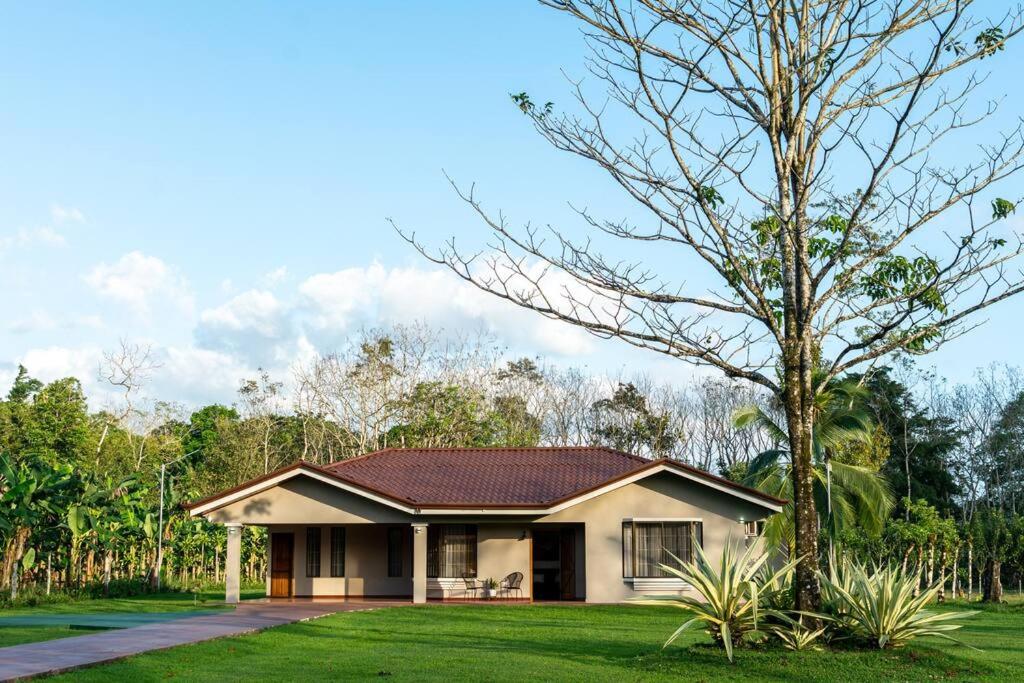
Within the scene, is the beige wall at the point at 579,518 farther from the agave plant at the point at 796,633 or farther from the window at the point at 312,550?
the agave plant at the point at 796,633

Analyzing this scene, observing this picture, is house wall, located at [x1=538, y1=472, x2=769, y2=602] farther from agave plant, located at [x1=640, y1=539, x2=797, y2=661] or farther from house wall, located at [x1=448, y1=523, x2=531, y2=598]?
agave plant, located at [x1=640, y1=539, x2=797, y2=661]

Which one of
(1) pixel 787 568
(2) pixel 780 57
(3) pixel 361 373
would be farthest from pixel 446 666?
(3) pixel 361 373

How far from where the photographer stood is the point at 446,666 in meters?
13.8

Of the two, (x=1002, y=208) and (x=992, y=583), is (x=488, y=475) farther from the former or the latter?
(x=1002, y=208)

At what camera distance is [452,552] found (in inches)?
1134

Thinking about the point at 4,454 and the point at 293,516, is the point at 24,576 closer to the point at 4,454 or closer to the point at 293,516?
the point at 4,454

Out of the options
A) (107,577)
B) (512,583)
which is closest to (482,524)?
→ (512,583)

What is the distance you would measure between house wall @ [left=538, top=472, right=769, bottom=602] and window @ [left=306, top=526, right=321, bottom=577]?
6.28m

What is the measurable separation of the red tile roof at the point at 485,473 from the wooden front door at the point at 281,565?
2334mm

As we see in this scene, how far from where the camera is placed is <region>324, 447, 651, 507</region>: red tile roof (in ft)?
90.2

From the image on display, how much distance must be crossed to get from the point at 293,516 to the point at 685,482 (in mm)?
9609

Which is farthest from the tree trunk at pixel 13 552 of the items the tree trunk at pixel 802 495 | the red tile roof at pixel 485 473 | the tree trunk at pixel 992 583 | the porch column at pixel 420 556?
the tree trunk at pixel 992 583

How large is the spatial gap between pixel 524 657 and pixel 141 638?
6126 millimetres

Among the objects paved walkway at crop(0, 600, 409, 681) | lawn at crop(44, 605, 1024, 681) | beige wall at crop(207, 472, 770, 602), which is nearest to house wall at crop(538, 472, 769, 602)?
beige wall at crop(207, 472, 770, 602)
